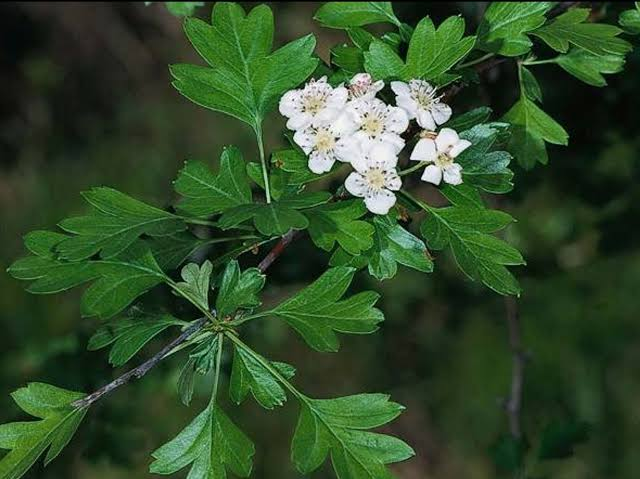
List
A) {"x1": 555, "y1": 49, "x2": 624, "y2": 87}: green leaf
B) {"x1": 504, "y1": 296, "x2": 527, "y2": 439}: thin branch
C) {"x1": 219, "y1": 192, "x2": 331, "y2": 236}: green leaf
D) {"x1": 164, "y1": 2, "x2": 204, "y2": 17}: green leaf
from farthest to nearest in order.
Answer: {"x1": 504, "y1": 296, "x2": 527, "y2": 439}: thin branch → {"x1": 164, "y1": 2, "x2": 204, "y2": 17}: green leaf → {"x1": 555, "y1": 49, "x2": 624, "y2": 87}: green leaf → {"x1": 219, "y1": 192, "x2": 331, "y2": 236}: green leaf

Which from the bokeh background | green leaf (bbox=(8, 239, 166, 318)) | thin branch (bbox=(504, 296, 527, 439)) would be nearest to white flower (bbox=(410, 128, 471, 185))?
green leaf (bbox=(8, 239, 166, 318))

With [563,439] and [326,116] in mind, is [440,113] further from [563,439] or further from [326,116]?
[563,439]

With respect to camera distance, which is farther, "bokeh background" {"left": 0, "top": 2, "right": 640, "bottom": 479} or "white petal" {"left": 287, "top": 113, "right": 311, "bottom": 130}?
"bokeh background" {"left": 0, "top": 2, "right": 640, "bottom": 479}

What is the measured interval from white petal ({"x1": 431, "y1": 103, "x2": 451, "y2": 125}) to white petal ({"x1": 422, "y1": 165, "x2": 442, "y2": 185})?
0.06 meters

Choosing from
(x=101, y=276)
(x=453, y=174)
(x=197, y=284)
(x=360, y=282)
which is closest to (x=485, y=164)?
(x=453, y=174)

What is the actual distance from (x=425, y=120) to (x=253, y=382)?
341 millimetres

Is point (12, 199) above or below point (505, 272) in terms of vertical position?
below

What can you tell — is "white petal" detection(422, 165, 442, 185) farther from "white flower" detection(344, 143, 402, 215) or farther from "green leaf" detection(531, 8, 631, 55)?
"green leaf" detection(531, 8, 631, 55)

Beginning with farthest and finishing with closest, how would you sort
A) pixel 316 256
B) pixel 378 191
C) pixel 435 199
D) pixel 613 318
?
pixel 435 199
pixel 613 318
pixel 316 256
pixel 378 191

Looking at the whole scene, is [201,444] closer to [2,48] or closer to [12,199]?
[12,199]

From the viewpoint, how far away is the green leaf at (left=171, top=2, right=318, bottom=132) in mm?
1053

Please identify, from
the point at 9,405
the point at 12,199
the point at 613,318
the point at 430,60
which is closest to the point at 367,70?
the point at 430,60

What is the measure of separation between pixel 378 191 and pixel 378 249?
0.07m

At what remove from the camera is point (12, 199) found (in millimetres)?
3152
